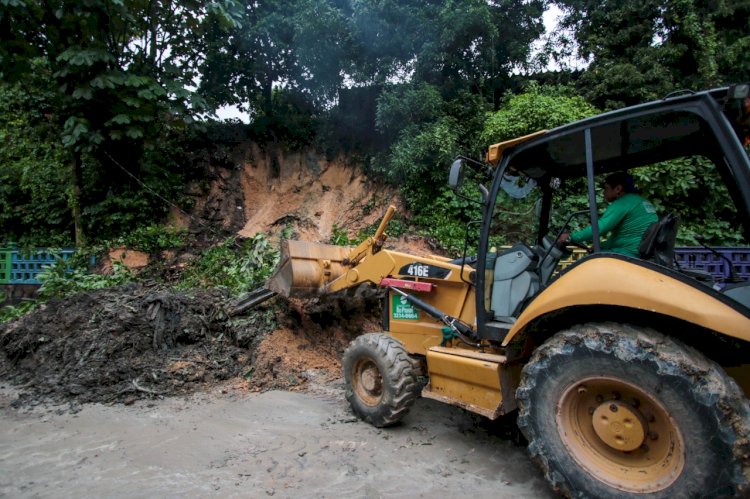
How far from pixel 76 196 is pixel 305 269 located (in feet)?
31.1

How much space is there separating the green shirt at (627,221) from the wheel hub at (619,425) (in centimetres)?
108

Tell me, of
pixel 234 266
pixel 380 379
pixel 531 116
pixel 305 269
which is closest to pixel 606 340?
pixel 380 379

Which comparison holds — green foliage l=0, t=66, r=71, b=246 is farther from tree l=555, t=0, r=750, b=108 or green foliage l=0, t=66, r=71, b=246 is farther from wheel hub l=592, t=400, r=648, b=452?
tree l=555, t=0, r=750, b=108

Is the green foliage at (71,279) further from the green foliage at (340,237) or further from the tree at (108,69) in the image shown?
the green foliage at (340,237)

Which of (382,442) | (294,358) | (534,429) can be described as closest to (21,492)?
(382,442)

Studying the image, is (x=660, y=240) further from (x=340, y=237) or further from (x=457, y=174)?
(x=340, y=237)

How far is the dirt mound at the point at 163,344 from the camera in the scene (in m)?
5.58

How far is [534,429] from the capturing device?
3107mm

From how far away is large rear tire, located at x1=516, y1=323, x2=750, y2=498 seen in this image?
2.47 m

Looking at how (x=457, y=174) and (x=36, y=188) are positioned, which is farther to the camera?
(x=36, y=188)

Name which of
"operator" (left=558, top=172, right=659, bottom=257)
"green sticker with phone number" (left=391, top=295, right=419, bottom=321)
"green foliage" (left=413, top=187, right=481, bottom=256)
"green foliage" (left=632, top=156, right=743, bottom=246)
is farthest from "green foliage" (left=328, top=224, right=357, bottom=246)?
"operator" (left=558, top=172, right=659, bottom=257)

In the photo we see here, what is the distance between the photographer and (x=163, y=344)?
625 centimetres

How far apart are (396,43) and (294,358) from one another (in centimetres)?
857

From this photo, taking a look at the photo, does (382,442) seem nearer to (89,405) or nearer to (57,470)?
(57,470)
